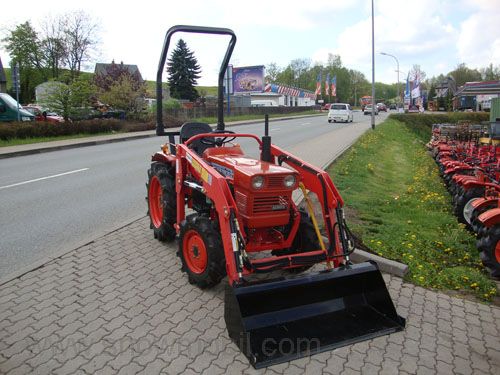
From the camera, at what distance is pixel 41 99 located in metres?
22.4

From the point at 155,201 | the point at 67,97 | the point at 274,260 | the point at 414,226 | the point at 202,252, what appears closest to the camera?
the point at 274,260

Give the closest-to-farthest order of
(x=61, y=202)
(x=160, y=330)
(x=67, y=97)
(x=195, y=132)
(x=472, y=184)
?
(x=160, y=330) → (x=195, y=132) → (x=472, y=184) → (x=61, y=202) → (x=67, y=97)

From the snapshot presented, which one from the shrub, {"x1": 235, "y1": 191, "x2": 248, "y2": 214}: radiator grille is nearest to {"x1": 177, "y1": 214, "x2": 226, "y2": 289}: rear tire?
{"x1": 235, "y1": 191, "x2": 248, "y2": 214}: radiator grille

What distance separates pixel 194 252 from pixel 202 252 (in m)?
0.14

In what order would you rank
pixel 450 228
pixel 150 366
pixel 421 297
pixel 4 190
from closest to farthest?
pixel 150 366, pixel 421 297, pixel 450 228, pixel 4 190

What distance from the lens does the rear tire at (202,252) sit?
12.6 ft

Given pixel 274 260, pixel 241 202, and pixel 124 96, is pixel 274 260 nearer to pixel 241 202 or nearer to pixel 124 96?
pixel 241 202

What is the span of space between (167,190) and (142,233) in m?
0.99

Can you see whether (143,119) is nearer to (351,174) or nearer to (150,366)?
(351,174)

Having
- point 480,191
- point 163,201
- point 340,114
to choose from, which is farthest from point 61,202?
point 340,114

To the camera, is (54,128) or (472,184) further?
(54,128)

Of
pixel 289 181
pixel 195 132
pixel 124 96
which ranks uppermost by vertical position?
pixel 124 96

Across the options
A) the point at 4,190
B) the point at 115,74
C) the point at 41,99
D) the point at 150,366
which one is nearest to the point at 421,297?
the point at 150,366

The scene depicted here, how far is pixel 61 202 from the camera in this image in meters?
7.59
